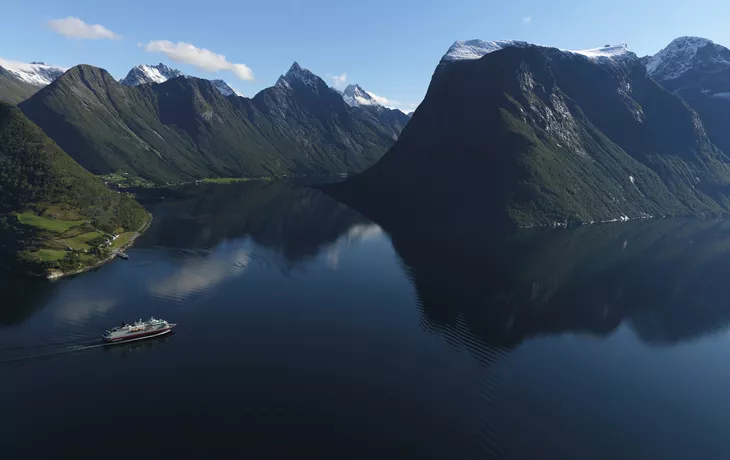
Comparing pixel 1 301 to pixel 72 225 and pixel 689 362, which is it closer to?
pixel 72 225

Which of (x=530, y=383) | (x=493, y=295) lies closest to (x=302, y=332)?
(x=530, y=383)

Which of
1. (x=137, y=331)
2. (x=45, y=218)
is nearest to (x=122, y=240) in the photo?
(x=45, y=218)

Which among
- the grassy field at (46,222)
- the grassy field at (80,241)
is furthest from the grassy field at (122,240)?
the grassy field at (46,222)

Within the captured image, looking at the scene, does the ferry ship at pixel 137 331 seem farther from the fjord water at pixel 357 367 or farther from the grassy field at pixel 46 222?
the grassy field at pixel 46 222

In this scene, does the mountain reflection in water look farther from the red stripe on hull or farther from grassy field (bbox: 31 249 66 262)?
grassy field (bbox: 31 249 66 262)

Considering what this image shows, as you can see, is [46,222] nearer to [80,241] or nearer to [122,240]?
[80,241]
